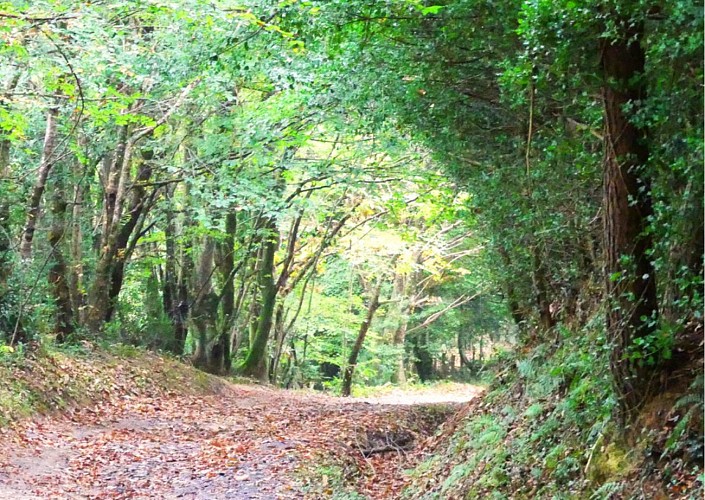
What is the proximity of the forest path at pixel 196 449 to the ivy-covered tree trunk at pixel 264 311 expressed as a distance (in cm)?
716

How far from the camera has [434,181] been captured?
15727mm

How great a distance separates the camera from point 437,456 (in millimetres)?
9852

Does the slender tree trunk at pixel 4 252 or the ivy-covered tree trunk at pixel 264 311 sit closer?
the slender tree trunk at pixel 4 252

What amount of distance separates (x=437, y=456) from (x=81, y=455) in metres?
5.00

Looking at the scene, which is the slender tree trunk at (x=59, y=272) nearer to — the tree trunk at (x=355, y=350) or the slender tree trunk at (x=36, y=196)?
the slender tree trunk at (x=36, y=196)

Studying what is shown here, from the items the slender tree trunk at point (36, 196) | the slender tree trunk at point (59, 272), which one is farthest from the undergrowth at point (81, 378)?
the slender tree trunk at point (36, 196)

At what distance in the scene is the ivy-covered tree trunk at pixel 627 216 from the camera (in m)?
4.67

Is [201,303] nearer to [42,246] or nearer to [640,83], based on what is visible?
[42,246]

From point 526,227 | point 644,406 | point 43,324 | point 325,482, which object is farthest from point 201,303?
point 644,406

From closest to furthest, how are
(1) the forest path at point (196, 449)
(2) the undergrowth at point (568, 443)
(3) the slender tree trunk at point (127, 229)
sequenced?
1. (2) the undergrowth at point (568, 443)
2. (1) the forest path at point (196, 449)
3. (3) the slender tree trunk at point (127, 229)

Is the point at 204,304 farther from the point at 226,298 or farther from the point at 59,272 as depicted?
the point at 59,272

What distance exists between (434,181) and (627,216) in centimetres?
1097

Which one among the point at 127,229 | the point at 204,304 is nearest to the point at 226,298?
the point at 204,304

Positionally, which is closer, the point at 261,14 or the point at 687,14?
the point at 687,14
